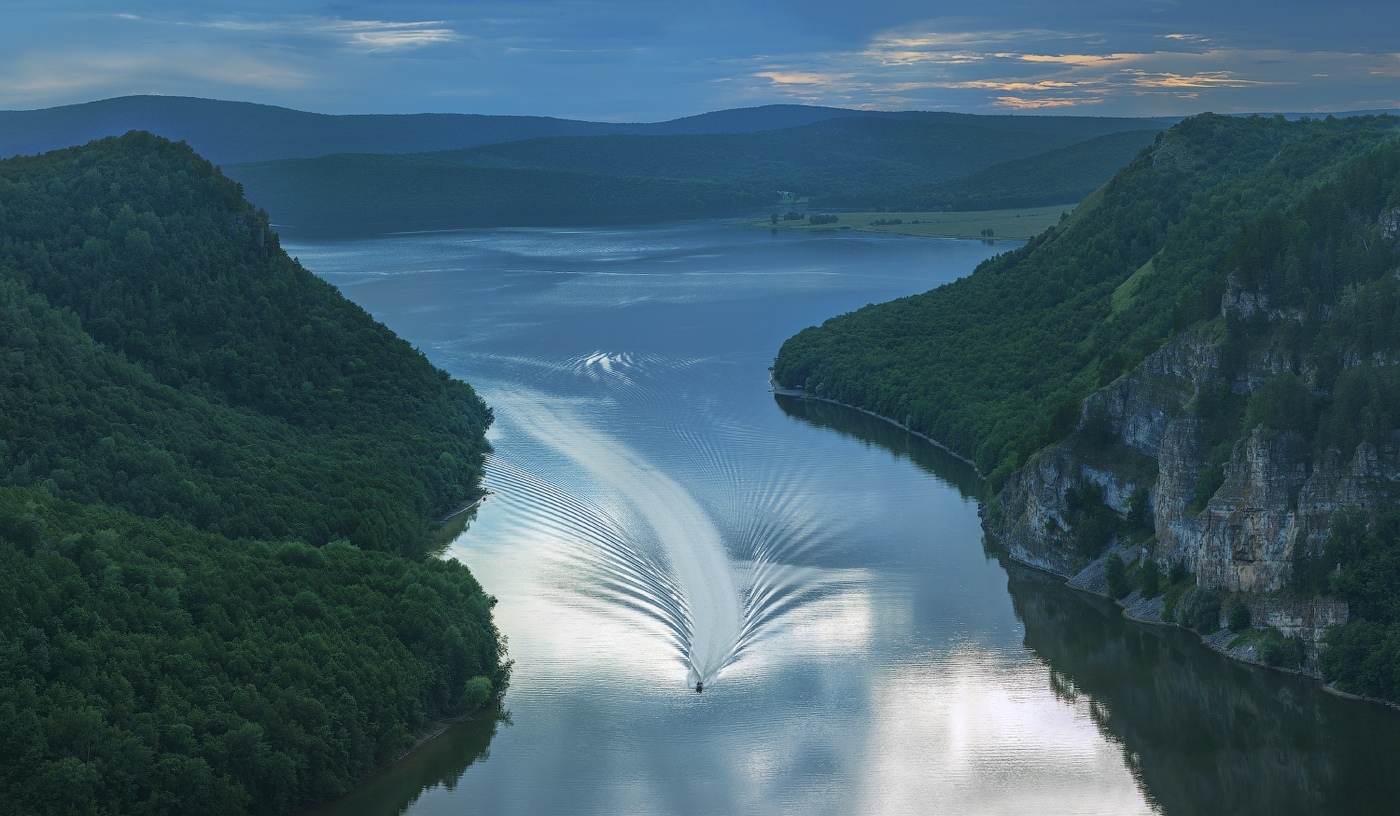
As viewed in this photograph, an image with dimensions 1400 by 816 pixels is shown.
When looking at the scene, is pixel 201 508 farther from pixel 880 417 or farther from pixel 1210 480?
pixel 880 417

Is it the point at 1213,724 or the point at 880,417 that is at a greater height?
the point at 880,417

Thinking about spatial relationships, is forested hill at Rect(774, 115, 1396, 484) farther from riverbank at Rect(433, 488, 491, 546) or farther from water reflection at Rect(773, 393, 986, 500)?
riverbank at Rect(433, 488, 491, 546)

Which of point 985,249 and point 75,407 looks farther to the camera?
point 985,249

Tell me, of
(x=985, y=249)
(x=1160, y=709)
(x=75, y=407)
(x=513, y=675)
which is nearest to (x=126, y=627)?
(x=513, y=675)

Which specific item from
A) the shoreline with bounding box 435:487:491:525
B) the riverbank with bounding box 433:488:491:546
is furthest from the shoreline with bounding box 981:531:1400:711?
the shoreline with bounding box 435:487:491:525

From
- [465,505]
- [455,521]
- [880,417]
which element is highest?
[880,417]

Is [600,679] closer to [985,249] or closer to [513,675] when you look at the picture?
[513,675]

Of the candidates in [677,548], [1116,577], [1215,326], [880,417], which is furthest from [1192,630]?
[880,417]
